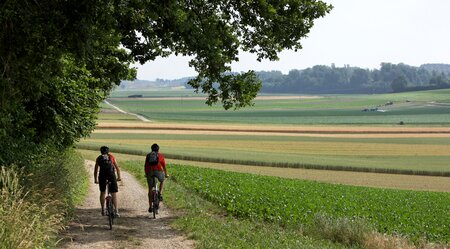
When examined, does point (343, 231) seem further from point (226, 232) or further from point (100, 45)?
point (100, 45)

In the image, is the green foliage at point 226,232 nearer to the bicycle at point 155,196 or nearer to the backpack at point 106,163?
the bicycle at point 155,196

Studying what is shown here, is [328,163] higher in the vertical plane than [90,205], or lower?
lower

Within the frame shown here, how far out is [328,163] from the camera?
179ft

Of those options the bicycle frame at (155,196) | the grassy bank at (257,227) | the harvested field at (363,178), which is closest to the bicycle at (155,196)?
the bicycle frame at (155,196)

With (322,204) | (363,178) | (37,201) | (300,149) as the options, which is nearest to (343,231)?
(322,204)

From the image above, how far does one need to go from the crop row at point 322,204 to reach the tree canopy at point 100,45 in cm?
444

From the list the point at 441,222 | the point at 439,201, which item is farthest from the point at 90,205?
the point at 439,201

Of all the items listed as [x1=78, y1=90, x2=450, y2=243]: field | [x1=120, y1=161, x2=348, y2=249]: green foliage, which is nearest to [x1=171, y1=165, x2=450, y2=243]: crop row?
[x1=78, y1=90, x2=450, y2=243]: field

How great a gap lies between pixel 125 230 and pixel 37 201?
122 inches

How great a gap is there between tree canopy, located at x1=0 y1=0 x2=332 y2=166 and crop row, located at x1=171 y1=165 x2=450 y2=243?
444 cm

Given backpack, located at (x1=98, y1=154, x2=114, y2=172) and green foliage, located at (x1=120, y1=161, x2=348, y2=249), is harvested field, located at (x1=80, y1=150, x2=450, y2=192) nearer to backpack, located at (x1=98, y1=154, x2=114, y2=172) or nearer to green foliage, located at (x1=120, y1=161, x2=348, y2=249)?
green foliage, located at (x1=120, y1=161, x2=348, y2=249)

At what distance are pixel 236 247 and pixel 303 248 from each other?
1.93 m

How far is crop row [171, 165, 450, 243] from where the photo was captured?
22062 mm

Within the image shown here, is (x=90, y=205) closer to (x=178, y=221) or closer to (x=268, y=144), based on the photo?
(x=178, y=221)
